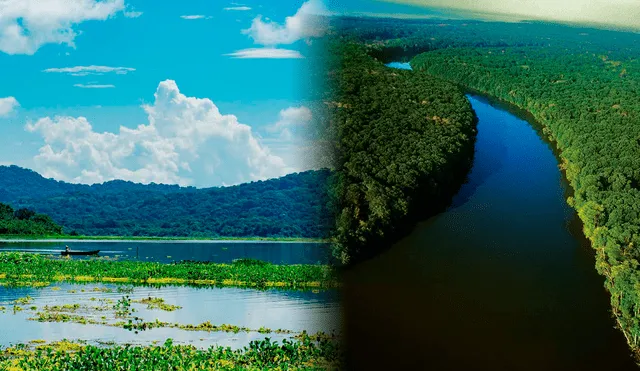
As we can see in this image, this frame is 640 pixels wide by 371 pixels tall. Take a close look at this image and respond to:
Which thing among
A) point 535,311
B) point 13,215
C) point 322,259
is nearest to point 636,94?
point 535,311

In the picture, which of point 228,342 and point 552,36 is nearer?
point 552,36

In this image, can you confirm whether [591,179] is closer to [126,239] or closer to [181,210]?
[126,239]

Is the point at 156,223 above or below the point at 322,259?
below

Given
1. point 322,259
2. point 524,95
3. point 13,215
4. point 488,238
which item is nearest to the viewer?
point 322,259

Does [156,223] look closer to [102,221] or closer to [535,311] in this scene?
[102,221]

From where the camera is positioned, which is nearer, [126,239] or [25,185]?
[126,239]

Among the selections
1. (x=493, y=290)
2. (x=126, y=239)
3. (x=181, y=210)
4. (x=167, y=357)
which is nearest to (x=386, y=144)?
(x=493, y=290)

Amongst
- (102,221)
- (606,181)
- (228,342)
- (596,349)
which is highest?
(606,181)
